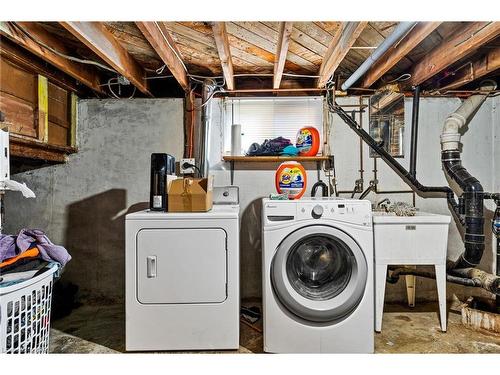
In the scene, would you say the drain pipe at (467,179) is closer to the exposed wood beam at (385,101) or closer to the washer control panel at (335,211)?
the exposed wood beam at (385,101)

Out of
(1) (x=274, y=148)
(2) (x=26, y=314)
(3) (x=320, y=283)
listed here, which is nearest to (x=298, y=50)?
(1) (x=274, y=148)

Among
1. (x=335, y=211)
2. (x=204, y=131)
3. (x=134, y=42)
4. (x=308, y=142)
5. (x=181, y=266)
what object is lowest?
(x=181, y=266)

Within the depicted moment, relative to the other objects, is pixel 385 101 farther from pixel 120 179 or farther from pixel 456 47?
pixel 120 179

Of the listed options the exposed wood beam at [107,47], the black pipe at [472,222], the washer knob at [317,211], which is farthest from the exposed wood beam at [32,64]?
the black pipe at [472,222]

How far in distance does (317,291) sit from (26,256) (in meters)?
1.73

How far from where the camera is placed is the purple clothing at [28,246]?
5.08 ft

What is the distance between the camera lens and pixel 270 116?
2.76 metres

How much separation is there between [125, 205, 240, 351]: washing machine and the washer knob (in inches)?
20.0

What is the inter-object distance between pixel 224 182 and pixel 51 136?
154 centimetres

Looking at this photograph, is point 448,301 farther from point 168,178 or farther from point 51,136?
point 51,136

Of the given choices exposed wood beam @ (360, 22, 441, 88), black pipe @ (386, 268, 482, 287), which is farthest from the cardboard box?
black pipe @ (386, 268, 482, 287)

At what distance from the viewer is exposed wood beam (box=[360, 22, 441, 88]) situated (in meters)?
1.61

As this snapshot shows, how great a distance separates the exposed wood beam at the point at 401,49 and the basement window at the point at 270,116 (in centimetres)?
50

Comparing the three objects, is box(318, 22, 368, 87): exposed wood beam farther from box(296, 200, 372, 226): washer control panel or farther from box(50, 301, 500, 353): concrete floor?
box(50, 301, 500, 353): concrete floor
